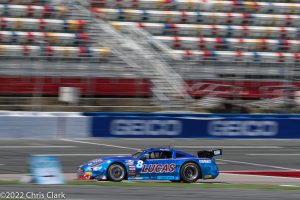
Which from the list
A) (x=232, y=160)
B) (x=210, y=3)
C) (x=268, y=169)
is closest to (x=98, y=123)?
(x=232, y=160)

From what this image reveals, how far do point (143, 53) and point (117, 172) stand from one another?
1592 centimetres

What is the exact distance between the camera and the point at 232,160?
65.1 ft

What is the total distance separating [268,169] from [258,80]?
1229 centimetres

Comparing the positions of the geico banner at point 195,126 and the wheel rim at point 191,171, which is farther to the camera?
the geico banner at point 195,126

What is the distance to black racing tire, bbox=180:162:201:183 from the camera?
587 inches

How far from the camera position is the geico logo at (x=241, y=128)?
25.6 meters

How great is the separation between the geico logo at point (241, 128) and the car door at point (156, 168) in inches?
424

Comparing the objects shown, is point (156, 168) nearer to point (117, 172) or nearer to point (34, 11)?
point (117, 172)

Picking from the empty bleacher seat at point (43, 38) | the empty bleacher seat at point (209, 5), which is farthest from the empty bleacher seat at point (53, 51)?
the empty bleacher seat at point (209, 5)

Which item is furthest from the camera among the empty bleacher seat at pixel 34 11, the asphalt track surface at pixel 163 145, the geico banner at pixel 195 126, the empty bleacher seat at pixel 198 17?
the empty bleacher seat at pixel 198 17

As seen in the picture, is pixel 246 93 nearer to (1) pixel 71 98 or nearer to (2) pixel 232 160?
(1) pixel 71 98

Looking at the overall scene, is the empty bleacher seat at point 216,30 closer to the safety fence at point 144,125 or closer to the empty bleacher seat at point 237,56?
the empty bleacher seat at point 237,56

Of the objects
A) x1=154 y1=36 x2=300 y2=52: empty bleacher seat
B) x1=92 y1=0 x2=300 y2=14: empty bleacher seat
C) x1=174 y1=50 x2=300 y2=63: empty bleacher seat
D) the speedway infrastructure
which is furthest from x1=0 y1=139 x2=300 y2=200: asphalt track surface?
x1=92 y1=0 x2=300 y2=14: empty bleacher seat

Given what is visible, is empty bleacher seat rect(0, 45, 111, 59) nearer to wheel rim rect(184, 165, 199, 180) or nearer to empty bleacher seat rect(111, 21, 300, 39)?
empty bleacher seat rect(111, 21, 300, 39)
